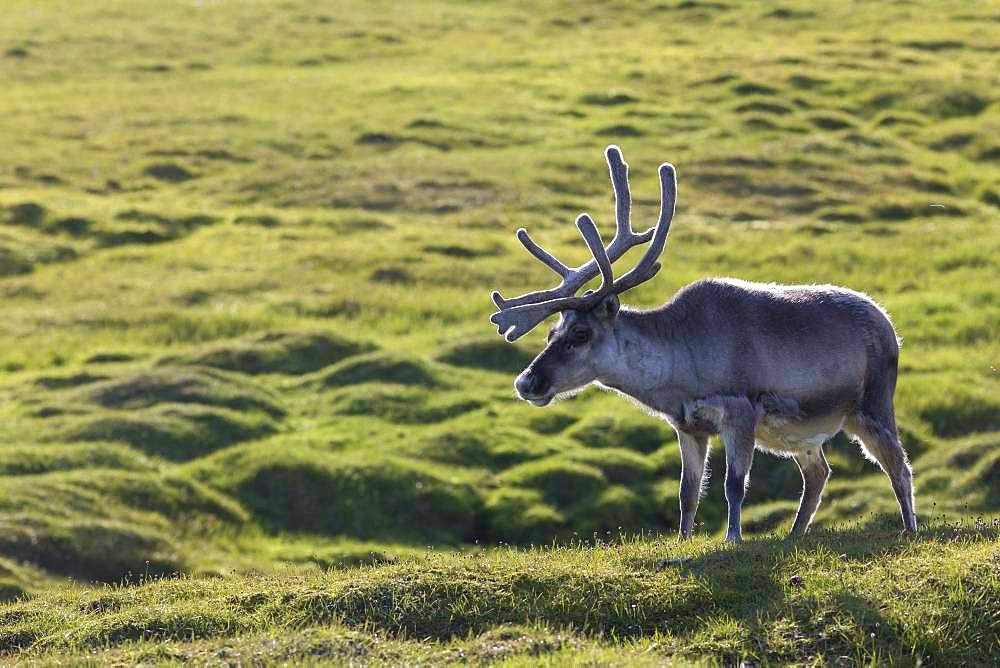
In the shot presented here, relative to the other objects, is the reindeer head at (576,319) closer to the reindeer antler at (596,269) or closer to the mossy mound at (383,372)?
the reindeer antler at (596,269)

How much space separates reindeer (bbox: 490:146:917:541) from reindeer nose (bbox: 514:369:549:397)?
12 mm

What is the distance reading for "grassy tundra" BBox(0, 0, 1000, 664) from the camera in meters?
12.0

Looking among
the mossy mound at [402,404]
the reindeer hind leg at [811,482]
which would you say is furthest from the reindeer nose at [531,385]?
the mossy mound at [402,404]

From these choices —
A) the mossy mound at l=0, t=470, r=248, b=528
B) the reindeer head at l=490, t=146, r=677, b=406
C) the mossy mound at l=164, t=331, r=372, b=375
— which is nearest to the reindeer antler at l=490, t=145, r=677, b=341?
the reindeer head at l=490, t=146, r=677, b=406

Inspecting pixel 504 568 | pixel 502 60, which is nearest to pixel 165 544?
pixel 504 568

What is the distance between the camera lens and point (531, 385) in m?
13.6

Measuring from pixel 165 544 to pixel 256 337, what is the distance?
426 inches

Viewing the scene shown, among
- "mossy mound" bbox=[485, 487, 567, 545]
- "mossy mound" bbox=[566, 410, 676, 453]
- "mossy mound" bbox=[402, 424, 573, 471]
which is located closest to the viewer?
"mossy mound" bbox=[485, 487, 567, 545]

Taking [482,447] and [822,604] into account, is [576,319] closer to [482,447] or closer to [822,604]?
[822,604]

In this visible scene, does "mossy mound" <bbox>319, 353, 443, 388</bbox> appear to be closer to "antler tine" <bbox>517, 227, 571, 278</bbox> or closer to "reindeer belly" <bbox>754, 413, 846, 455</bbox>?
"antler tine" <bbox>517, 227, 571, 278</bbox>

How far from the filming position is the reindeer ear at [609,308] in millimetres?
13820

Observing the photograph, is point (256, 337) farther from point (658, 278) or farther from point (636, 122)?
point (636, 122)

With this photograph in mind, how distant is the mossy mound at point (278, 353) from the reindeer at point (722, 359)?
19.4 meters

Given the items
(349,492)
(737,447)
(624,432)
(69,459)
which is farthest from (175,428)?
(737,447)
